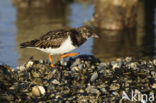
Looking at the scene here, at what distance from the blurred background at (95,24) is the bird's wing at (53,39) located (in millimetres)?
2467

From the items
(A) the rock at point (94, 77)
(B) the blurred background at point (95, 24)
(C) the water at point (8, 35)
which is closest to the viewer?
(A) the rock at point (94, 77)

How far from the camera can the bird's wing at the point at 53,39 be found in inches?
357

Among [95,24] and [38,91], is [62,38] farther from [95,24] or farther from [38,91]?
[95,24]

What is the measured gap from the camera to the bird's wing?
9070 mm

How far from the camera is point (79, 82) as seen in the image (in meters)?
8.39

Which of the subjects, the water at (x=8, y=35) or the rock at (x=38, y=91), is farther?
the water at (x=8, y=35)

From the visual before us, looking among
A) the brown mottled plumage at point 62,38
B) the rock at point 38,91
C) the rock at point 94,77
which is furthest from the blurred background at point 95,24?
the rock at point 38,91

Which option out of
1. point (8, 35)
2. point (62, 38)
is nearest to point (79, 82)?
point (62, 38)

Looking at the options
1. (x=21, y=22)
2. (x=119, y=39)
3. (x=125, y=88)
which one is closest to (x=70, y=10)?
(x=21, y=22)

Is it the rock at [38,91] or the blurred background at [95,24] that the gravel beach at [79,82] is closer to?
the rock at [38,91]

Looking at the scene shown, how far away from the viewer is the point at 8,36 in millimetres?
16031

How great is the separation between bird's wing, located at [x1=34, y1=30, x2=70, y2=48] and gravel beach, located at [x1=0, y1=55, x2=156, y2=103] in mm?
530

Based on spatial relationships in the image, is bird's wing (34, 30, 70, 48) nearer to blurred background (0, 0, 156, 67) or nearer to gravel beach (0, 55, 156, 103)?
gravel beach (0, 55, 156, 103)

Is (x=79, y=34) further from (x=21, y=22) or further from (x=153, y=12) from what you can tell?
(x=153, y=12)
